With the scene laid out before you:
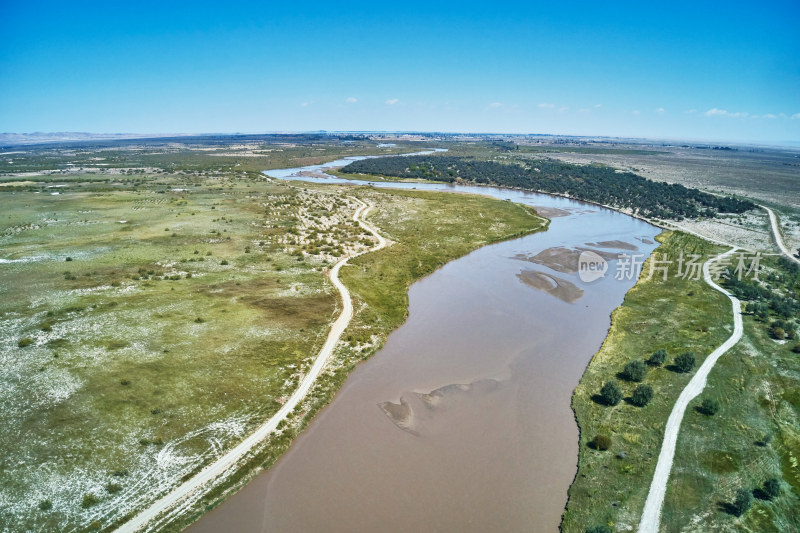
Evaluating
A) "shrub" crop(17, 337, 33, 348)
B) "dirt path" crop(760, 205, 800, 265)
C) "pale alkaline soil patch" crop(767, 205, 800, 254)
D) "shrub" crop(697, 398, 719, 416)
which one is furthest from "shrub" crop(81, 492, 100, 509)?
"pale alkaline soil patch" crop(767, 205, 800, 254)

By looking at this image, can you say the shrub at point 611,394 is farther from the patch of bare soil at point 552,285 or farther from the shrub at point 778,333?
the shrub at point 778,333

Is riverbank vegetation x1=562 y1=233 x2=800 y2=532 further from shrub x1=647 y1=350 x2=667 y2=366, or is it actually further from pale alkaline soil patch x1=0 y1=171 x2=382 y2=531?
pale alkaline soil patch x1=0 y1=171 x2=382 y2=531

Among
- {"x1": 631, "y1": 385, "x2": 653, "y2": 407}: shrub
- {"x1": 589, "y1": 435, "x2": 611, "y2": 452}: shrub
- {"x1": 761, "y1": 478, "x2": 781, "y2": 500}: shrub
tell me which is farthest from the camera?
{"x1": 631, "y1": 385, "x2": 653, "y2": 407}: shrub

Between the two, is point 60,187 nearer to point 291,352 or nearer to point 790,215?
point 291,352

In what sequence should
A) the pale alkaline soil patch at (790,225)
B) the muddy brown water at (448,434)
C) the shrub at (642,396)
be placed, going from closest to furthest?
the muddy brown water at (448,434) → the shrub at (642,396) → the pale alkaline soil patch at (790,225)

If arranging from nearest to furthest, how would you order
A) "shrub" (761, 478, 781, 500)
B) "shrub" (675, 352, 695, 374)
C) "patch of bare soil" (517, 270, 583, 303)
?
"shrub" (761, 478, 781, 500) < "shrub" (675, 352, 695, 374) < "patch of bare soil" (517, 270, 583, 303)

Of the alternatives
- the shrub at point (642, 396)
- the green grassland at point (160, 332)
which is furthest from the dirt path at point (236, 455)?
the shrub at point (642, 396)

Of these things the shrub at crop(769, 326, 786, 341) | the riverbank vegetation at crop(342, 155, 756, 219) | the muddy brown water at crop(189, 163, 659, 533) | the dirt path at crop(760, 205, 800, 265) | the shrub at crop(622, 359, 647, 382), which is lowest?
the muddy brown water at crop(189, 163, 659, 533)
